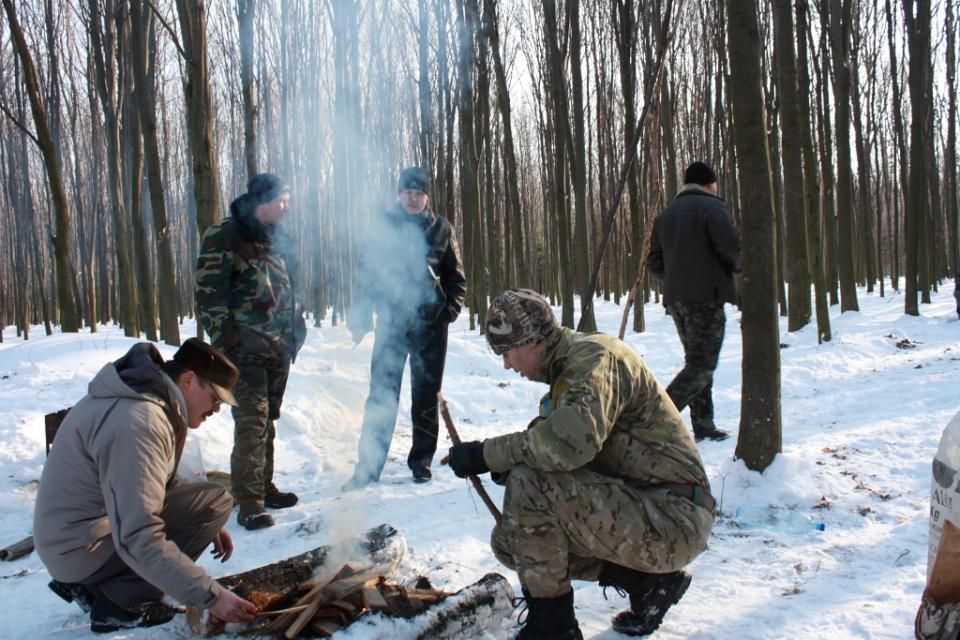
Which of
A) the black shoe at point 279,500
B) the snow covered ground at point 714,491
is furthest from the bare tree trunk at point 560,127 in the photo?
the black shoe at point 279,500

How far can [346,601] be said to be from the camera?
254cm

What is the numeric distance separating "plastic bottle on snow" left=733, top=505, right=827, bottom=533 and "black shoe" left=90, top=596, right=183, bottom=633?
9.13 ft

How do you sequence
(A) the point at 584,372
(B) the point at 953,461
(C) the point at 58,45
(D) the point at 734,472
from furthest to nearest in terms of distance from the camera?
1. (C) the point at 58,45
2. (D) the point at 734,472
3. (A) the point at 584,372
4. (B) the point at 953,461

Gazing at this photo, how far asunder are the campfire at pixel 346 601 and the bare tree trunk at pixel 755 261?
224 centimetres

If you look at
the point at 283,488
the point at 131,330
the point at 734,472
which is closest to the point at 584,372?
the point at 734,472

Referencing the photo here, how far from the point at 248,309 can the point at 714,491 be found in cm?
290

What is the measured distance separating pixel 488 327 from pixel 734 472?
96.1 inches

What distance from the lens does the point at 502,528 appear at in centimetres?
242

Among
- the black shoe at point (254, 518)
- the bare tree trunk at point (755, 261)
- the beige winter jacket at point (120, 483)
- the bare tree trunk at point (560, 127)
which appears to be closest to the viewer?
the beige winter jacket at point (120, 483)

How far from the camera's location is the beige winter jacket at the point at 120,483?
209cm

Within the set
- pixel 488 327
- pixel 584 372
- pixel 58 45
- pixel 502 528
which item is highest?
pixel 58 45

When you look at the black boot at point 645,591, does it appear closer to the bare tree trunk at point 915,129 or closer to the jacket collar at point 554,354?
the jacket collar at point 554,354

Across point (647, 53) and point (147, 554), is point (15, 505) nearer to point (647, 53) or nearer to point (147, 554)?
point (147, 554)

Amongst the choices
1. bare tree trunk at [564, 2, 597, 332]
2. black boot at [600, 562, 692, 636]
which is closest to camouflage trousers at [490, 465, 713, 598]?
black boot at [600, 562, 692, 636]
